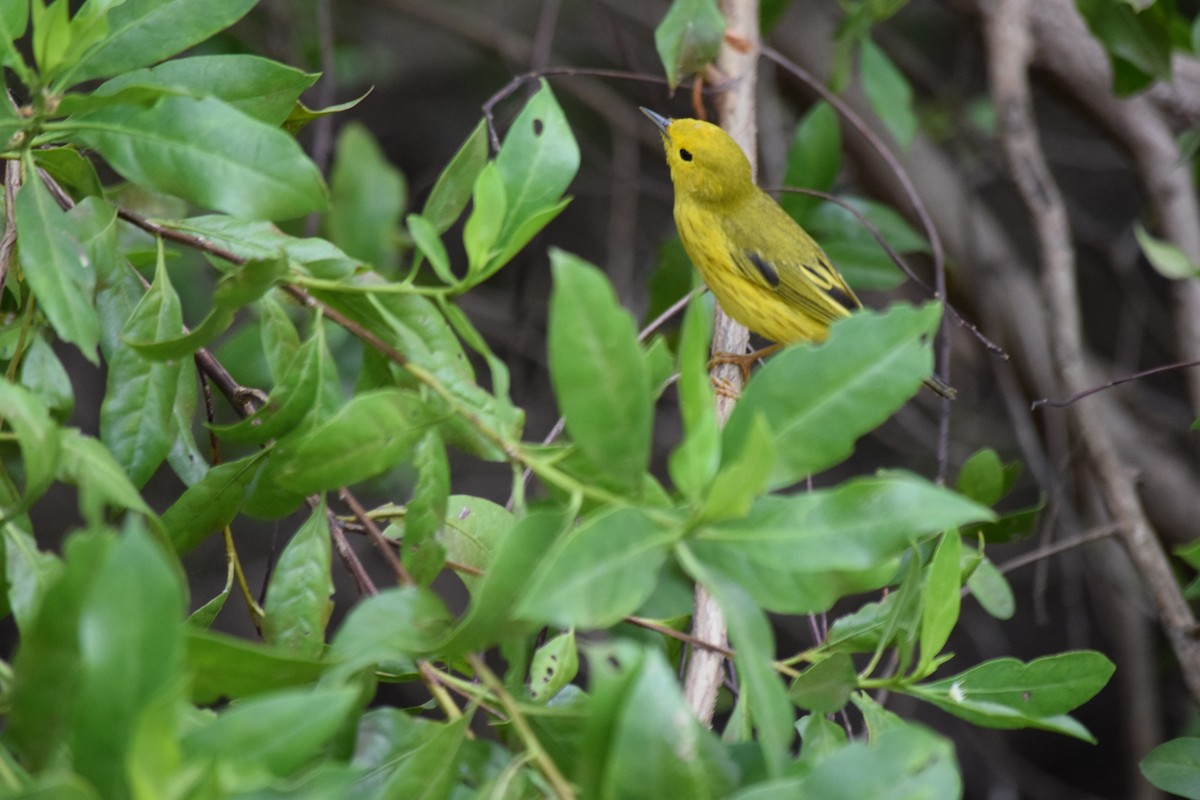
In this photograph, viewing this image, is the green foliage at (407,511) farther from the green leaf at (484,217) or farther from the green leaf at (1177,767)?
the green leaf at (1177,767)

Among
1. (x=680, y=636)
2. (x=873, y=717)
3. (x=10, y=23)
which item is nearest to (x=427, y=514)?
(x=680, y=636)

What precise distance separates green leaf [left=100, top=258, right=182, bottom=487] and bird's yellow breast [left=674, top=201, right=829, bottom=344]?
1919 mm

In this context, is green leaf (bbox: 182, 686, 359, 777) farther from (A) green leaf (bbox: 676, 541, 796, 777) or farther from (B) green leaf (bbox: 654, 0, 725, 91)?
(B) green leaf (bbox: 654, 0, 725, 91)

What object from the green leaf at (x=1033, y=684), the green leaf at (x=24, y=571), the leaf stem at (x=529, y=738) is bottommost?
the green leaf at (x=1033, y=684)

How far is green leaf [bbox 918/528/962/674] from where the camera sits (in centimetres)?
146

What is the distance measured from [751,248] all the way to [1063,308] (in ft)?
2.99

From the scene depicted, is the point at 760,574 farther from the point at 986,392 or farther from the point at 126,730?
the point at 986,392

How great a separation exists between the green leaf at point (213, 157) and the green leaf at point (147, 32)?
0.33 ft

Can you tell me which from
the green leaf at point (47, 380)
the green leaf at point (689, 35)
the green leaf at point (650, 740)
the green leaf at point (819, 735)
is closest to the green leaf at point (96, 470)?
the green leaf at point (47, 380)

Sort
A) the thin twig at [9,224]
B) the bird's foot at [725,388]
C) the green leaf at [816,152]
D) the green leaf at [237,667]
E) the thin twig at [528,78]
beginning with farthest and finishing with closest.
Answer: the green leaf at [816,152], the bird's foot at [725,388], the thin twig at [528,78], the thin twig at [9,224], the green leaf at [237,667]

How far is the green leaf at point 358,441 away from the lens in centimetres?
126

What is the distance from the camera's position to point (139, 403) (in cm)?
155

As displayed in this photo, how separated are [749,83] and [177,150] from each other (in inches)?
Answer: 75.5

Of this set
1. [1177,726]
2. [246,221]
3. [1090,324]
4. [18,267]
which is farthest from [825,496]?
[1090,324]
